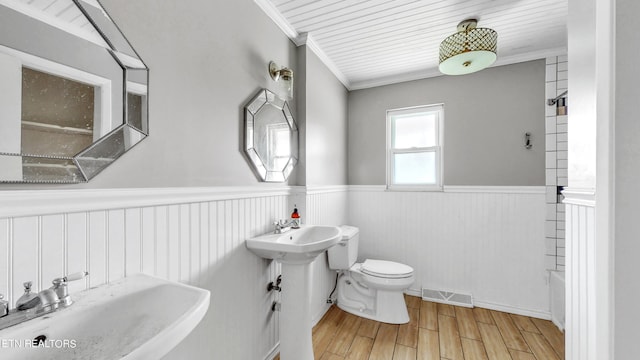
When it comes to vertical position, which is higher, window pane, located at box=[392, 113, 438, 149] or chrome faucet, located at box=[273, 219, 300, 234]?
window pane, located at box=[392, 113, 438, 149]

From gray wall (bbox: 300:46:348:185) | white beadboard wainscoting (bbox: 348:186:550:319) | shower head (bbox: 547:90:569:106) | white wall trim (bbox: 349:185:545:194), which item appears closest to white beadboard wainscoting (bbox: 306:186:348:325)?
gray wall (bbox: 300:46:348:185)

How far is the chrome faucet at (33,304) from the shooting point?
1.97 feet

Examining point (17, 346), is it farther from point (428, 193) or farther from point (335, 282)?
point (428, 193)

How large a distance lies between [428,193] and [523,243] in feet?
3.07

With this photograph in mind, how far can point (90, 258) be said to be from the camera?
815mm

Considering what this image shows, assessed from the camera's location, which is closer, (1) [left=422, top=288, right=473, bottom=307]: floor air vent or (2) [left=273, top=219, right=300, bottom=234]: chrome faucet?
(2) [left=273, top=219, right=300, bottom=234]: chrome faucet

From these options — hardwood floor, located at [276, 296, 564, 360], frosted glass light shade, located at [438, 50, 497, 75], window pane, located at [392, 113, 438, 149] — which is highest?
frosted glass light shade, located at [438, 50, 497, 75]

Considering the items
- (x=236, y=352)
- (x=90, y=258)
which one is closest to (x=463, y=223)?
(x=236, y=352)

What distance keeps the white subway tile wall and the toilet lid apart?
1.27 meters

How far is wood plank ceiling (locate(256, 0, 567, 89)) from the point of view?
1.69m

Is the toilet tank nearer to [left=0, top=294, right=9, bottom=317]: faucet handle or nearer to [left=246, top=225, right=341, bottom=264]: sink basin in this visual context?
[left=246, top=225, right=341, bottom=264]: sink basin

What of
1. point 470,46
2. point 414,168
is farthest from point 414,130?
point 470,46

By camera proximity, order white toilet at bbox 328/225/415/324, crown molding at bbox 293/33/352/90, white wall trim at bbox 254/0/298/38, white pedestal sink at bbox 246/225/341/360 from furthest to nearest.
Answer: white toilet at bbox 328/225/415/324, crown molding at bbox 293/33/352/90, white wall trim at bbox 254/0/298/38, white pedestal sink at bbox 246/225/341/360

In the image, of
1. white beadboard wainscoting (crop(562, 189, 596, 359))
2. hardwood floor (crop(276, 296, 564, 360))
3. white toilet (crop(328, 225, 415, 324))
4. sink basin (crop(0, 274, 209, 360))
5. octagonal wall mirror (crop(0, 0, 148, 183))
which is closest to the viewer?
sink basin (crop(0, 274, 209, 360))
